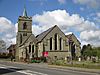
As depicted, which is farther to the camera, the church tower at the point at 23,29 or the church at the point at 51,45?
the church tower at the point at 23,29

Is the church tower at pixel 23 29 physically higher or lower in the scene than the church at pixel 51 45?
higher

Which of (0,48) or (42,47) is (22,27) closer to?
(42,47)

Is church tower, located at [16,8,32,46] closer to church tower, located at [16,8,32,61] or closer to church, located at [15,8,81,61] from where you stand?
church tower, located at [16,8,32,61]

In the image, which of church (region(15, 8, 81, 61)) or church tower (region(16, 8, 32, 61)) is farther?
church tower (region(16, 8, 32, 61))

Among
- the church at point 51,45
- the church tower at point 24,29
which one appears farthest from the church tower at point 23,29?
the church at point 51,45

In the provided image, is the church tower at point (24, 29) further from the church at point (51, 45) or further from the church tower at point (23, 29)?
the church at point (51, 45)

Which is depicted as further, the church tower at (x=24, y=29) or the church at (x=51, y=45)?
the church tower at (x=24, y=29)

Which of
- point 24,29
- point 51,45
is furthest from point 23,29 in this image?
point 51,45

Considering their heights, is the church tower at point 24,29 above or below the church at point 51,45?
above

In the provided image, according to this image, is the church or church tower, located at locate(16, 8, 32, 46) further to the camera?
church tower, located at locate(16, 8, 32, 46)

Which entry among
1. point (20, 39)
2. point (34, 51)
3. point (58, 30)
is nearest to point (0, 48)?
point (20, 39)

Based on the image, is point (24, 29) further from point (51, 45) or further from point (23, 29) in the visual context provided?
point (51, 45)

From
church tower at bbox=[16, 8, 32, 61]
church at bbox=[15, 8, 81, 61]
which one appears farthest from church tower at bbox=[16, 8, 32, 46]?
church at bbox=[15, 8, 81, 61]

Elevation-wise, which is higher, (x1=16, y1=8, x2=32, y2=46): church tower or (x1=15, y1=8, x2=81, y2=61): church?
(x1=16, y1=8, x2=32, y2=46): church tower
